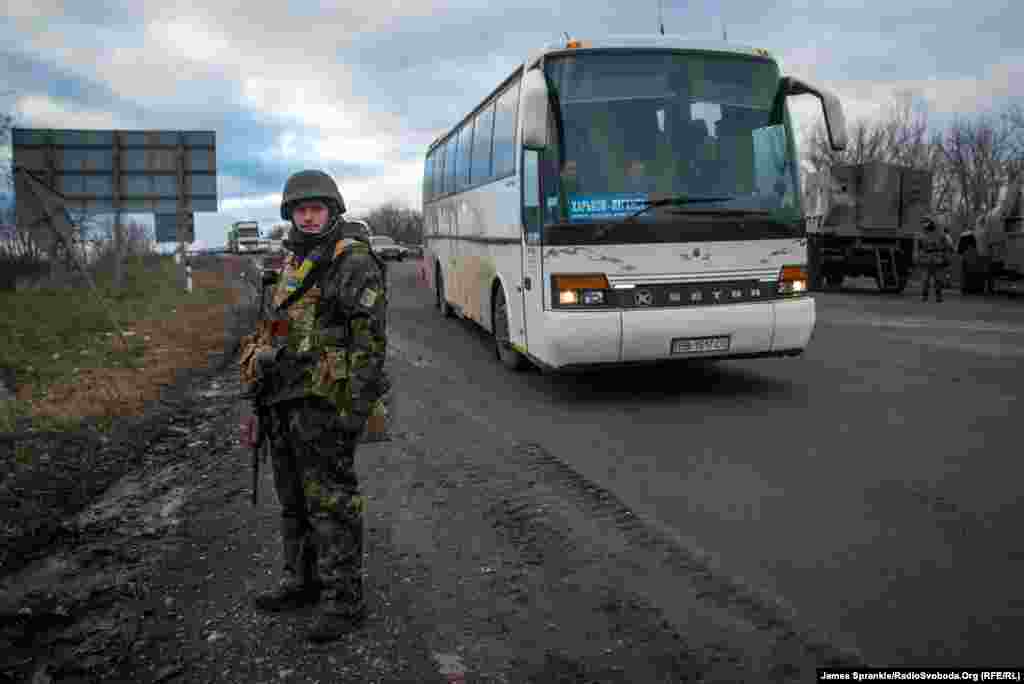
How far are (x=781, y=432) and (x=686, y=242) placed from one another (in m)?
1.95

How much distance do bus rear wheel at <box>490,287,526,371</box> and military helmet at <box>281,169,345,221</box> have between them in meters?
5.49

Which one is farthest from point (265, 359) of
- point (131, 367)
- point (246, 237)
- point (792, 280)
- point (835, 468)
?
point (246, 237)

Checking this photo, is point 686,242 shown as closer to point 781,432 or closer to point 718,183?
point 718,183

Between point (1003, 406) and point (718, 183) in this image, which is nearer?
point (1003, 406)

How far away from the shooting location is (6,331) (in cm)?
1315

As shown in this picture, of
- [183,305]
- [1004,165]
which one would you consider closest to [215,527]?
[183,305]

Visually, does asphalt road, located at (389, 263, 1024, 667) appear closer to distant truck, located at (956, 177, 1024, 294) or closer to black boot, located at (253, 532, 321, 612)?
black boot, located at (253, 532, 321, 612)

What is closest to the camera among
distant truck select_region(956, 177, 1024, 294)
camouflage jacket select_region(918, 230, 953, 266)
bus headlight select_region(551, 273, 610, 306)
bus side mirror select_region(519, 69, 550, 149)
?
bus side mirror select_region(519, 69, 550, 149)

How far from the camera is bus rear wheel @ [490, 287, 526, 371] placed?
9.20 m

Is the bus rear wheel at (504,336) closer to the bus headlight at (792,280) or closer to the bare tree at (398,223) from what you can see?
the bus headlight at (792,280)

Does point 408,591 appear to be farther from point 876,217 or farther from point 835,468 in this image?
point 876,217

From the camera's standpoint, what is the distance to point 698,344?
736 cm

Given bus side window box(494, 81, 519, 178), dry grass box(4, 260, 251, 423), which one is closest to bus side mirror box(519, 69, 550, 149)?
bus side window box(494, 81, 519, 178)

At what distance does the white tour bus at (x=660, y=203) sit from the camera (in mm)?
7195
